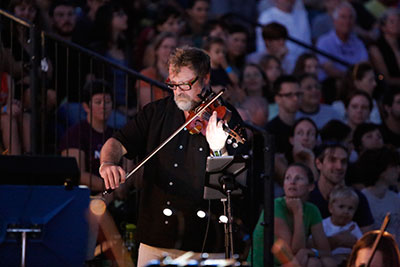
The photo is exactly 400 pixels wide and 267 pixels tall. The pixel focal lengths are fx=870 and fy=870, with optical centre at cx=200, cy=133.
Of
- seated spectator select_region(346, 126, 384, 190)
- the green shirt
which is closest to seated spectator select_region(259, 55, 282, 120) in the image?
seated spectator select_region(346, 126, 384, 190)

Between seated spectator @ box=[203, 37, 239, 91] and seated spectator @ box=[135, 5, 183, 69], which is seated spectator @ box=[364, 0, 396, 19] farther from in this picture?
seated spectator @ box=[203, 37, 239, 91]

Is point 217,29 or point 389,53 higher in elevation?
point 217,29

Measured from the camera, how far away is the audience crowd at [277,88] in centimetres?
871

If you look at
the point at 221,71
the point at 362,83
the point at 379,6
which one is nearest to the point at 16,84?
the point at 221,71

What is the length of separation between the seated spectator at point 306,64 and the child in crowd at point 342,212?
3533 millimetres

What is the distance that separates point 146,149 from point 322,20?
29.2 ft

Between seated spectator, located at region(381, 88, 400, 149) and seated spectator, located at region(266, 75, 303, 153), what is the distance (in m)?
1.58

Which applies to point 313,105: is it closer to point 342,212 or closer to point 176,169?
point 342,212

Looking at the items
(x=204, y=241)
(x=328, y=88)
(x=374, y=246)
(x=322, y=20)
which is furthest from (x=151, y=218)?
(x=322, y=20)

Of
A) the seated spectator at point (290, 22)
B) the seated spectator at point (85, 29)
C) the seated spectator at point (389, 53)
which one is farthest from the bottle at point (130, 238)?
the seated spectator at point (389, 53)

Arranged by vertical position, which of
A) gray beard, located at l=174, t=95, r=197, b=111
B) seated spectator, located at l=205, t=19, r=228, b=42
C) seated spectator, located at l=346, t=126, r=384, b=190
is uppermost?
seated spectator, located at l=205, t=19, r=228, b=42

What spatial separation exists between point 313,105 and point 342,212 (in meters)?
2.64

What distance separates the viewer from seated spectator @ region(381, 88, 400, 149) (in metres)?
11.8

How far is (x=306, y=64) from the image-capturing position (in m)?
12.4
